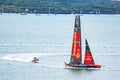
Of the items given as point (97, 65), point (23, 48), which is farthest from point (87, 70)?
point (23, 48)

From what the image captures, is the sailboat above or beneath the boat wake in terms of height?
above

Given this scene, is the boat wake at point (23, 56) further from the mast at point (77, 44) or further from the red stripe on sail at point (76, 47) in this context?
the mast at point (77, 44)

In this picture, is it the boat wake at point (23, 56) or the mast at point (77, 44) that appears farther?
the boat wake at point (23, 56)

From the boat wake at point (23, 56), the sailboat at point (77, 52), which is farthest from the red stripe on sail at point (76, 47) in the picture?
the boat wake at point (23, 56)

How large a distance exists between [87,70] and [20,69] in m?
8.41

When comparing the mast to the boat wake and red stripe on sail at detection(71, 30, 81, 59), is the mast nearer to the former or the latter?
red stripe on sail at detection(71, 30, 81, 59)

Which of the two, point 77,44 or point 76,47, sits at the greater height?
point 77,44

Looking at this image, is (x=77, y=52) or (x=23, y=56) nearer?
(x=77, y=52)

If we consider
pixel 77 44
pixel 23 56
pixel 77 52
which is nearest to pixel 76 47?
pixel 77 44

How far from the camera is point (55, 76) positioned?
84.4 metres

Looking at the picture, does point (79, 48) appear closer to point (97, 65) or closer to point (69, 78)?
point (97, 65)

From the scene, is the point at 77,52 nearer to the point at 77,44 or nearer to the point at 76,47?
the point at 76,47

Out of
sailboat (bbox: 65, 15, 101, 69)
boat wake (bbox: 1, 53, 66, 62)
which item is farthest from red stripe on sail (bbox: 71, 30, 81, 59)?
boat wake (bbox: 1, 53, 66, 62)

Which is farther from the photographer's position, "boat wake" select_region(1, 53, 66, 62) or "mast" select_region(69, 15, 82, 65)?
"boat wake" select_region(1, 53, 66, 62)
